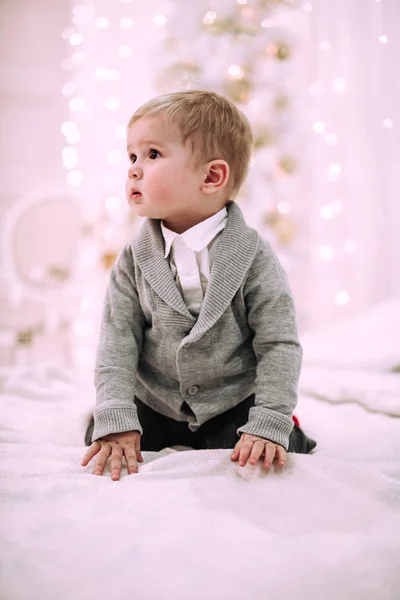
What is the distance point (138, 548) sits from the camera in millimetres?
645

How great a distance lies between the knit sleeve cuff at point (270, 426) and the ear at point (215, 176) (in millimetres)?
419

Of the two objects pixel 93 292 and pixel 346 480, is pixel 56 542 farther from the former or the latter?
pixel 93 292

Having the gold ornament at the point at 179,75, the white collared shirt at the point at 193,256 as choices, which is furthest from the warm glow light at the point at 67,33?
the white collared shirt at the point at 193,256

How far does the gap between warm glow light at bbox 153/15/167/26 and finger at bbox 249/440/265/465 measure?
9.77 ft

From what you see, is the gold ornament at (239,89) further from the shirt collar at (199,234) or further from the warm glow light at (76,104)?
the shirt collar at (199,234)

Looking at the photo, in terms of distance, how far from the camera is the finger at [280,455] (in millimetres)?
858

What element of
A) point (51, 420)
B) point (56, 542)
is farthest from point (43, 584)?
point (51, 420)

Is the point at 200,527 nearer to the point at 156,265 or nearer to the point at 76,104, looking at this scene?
the point at 156,265

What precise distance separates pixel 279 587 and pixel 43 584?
0.25 m

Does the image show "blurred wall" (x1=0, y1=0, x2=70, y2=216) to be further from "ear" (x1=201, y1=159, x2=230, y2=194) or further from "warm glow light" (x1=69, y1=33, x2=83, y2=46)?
"ear" (x1=201, y1=159, x2=230, y2=194)

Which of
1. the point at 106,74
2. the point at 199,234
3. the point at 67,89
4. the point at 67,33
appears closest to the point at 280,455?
the point at 199,234

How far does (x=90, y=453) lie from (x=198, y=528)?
295 millimetres

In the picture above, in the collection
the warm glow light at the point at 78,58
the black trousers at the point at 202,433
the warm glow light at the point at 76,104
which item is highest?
the warm glow light at the point at 78,58

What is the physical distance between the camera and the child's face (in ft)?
3.29
